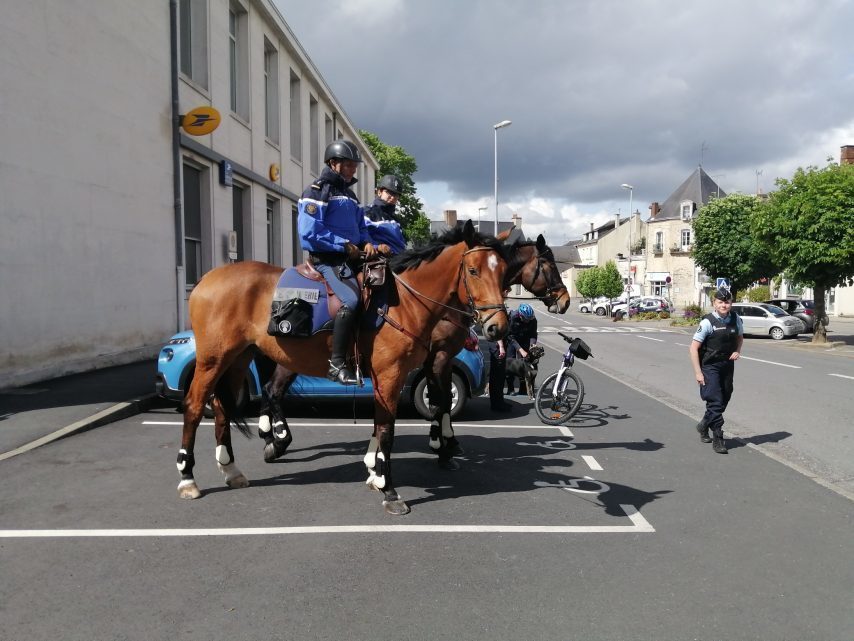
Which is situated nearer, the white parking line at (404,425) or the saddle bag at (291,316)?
the saddle bag at (291,316)

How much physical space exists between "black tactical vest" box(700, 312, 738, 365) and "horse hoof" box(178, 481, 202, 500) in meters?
5.77

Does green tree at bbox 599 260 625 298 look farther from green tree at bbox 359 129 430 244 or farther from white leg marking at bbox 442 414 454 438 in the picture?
white leg marking at bbox 442 414 454 438

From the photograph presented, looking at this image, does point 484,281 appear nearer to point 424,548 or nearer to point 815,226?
point 424,548

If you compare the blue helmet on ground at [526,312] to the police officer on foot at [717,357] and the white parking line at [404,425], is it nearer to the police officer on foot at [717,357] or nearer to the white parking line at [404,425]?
the white parking line at [404,425]

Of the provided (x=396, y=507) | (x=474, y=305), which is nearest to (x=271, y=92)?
(x=474, y=305)

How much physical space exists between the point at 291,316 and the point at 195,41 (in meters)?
13.6

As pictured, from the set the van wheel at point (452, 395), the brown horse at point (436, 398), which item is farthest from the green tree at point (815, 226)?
the brown horse at point (436, 398)

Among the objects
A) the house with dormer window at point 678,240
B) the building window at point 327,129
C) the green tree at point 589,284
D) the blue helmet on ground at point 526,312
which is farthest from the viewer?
the house with dormer window at point 678,240

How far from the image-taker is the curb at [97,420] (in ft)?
20.6

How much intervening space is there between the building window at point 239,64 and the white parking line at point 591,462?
50.9 feet

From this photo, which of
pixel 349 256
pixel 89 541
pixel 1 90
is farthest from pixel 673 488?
pixel 1 90

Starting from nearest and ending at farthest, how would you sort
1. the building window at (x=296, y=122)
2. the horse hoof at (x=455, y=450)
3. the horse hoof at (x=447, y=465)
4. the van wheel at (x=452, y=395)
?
the horse hoof at (x=447, y=465), the horse hoof at (x=455, y=450), the van wheel at (x=452, y=395), the building window at (x=296, y=122)

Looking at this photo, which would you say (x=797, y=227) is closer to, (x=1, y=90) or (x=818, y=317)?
(x=818, y=317)

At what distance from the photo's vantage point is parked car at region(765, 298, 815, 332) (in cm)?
2983
